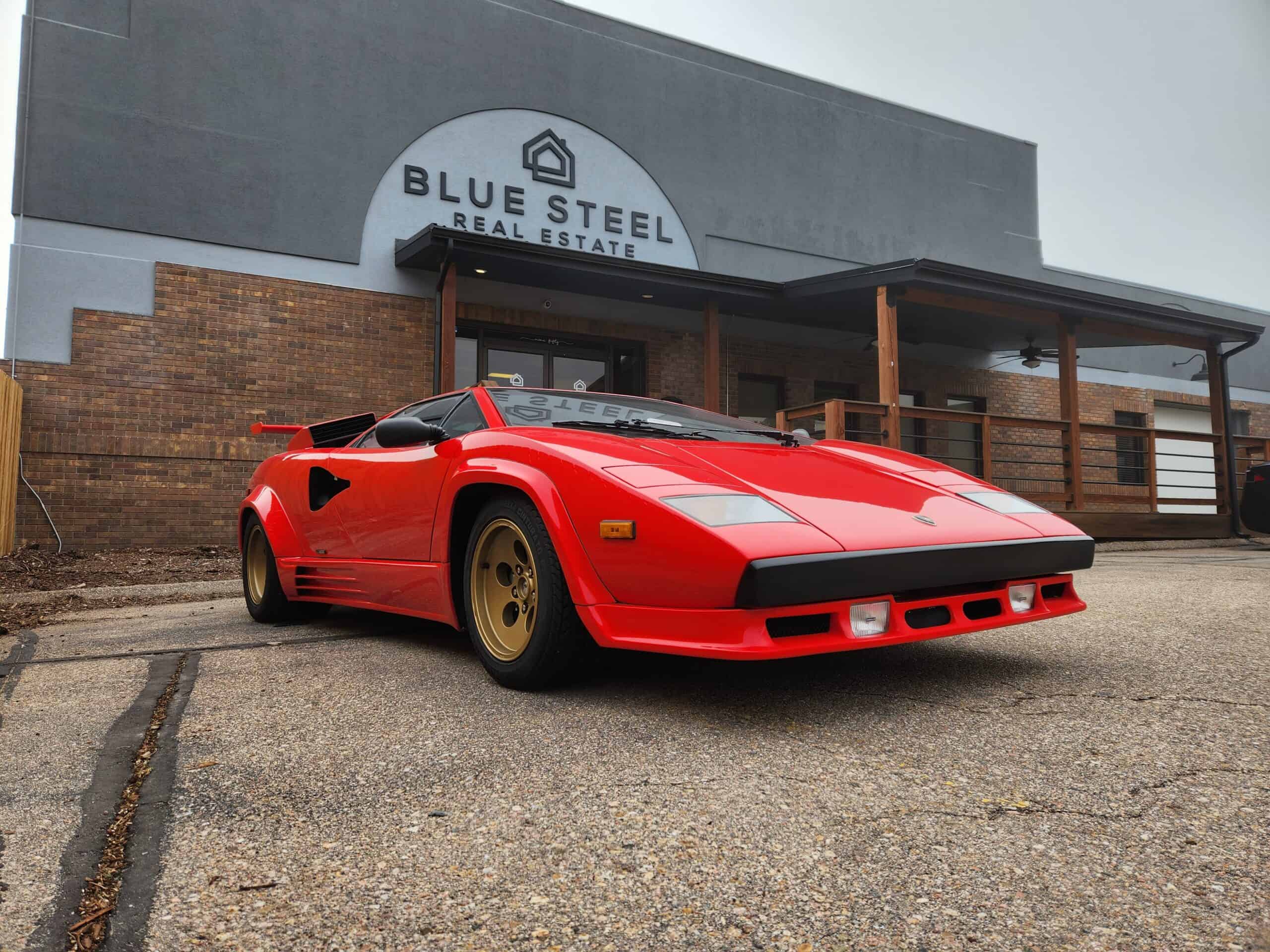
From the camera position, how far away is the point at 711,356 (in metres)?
10.9

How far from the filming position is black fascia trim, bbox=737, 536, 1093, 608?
A: 2.13 meters

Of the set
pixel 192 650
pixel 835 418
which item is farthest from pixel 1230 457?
pixel 192 650

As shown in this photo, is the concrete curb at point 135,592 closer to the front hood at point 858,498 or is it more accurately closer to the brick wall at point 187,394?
the brick wall at point 187,394

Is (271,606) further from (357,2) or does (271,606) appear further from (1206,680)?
(357,2)

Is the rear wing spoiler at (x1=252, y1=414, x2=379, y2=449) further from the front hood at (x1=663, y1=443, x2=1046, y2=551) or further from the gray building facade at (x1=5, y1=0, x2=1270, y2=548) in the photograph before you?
the gray building facade at (x1=5, y1=0, x2=1270, y2=548)

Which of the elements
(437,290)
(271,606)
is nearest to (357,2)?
(437,290)

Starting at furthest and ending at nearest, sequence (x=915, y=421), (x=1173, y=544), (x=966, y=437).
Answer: (x=966, y=437) < (x=915, y=421) < (x=1173, y=544)

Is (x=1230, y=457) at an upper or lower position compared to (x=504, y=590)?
upper

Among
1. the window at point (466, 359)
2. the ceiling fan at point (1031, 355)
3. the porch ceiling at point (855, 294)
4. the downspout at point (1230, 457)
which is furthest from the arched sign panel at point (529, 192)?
the downspout at point (1230, 457)

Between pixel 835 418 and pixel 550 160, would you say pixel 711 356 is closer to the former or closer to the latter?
pixel 835 418

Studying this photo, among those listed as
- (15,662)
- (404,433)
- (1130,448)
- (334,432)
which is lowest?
(15,662)

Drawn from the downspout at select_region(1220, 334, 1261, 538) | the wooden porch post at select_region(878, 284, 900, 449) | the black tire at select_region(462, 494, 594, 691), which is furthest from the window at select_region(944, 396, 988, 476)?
the black tire at select_region(462, 494, 594, 691)

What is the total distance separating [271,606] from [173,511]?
18.6 ft

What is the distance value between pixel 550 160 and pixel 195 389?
5398mm
